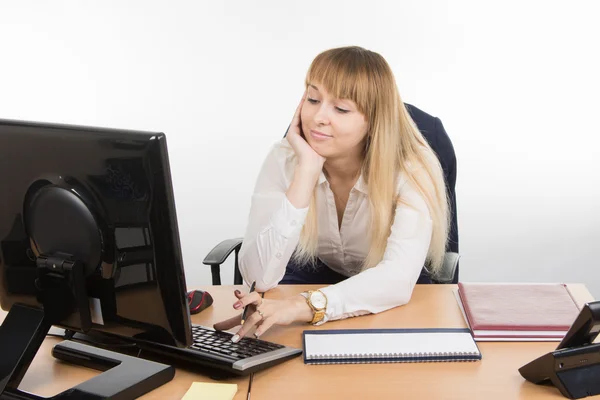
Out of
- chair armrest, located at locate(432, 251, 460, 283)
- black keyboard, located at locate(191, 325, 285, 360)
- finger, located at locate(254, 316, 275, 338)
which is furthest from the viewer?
chair armrest, located at locate(432, 251, 460, 283)

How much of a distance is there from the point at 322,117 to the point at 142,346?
79 centimetres

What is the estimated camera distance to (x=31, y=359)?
4.40 ft

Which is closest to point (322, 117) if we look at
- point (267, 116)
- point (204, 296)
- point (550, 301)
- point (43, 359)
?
point (204, 296)

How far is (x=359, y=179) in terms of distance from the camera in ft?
6.88

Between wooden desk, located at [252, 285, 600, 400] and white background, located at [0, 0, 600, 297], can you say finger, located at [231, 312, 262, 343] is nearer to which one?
wooden desk, located at [252, 285, 600, 400]

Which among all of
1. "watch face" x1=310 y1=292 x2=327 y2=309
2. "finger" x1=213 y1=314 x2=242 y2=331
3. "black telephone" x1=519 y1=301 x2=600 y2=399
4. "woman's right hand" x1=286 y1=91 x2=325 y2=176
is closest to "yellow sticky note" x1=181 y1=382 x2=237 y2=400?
"finger" x1=213 y1=314 x2=242 y2=331

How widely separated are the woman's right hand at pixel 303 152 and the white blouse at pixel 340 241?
93mm

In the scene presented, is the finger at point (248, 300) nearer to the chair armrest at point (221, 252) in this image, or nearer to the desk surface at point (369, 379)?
the desk surface at point (369, 379)

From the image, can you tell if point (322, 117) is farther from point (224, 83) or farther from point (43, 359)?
point (224, 83)

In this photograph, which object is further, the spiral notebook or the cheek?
the cheek

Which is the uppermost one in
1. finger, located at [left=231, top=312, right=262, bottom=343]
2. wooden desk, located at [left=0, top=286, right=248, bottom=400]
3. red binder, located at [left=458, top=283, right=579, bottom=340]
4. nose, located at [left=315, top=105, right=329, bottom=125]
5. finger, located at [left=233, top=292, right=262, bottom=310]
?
nose, located at [left=315, top=105, right=329, bottom=125]

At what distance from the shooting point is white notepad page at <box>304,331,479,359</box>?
1.48 metres

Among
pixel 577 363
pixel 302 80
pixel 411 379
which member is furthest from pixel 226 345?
pixel 302 80

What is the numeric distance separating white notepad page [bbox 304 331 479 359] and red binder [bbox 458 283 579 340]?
72mm
